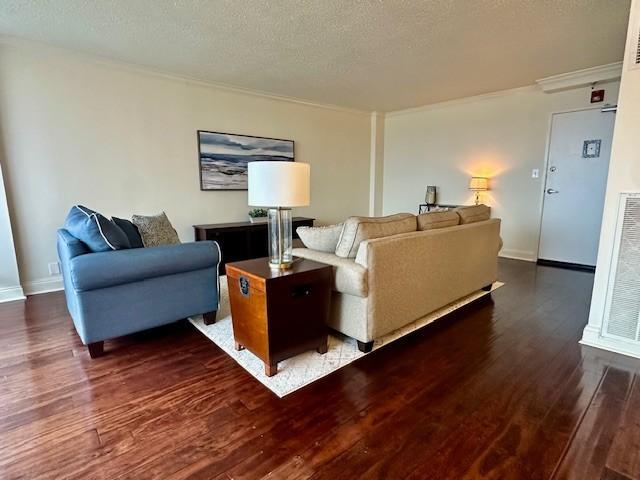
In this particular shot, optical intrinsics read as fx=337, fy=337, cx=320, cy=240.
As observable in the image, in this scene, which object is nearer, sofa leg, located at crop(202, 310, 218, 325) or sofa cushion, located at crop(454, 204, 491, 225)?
sofa leg, located at crop(202, 310, 218, 325)

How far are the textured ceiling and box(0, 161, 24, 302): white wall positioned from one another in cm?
156

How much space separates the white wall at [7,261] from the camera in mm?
3090

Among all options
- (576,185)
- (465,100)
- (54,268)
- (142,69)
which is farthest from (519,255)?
(54,268)

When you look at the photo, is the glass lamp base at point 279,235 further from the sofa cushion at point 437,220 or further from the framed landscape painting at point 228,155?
the framed landscape painting at point 228,155

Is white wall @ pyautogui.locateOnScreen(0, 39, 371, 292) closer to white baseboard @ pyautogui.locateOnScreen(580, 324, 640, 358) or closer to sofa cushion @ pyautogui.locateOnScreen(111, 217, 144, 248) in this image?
sofa cushion @ pyautogui.locateOnScreen(111, 217, 144, 248)

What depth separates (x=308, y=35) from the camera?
9.55ft

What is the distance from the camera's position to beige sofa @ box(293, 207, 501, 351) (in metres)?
2.08

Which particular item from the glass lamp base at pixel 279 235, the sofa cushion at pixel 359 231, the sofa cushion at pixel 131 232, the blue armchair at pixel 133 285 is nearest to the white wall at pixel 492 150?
the sofa cushion at pixel 359 231

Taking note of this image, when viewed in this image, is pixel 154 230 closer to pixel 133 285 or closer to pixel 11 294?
pixel 133 285

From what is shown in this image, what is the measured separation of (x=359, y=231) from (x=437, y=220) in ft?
2.93

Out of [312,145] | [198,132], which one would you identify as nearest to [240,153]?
[198,132]

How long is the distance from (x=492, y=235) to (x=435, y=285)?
1.05 m

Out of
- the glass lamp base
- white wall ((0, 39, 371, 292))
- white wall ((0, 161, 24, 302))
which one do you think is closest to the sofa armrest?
the glass lamp base

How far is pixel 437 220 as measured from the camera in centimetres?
267
